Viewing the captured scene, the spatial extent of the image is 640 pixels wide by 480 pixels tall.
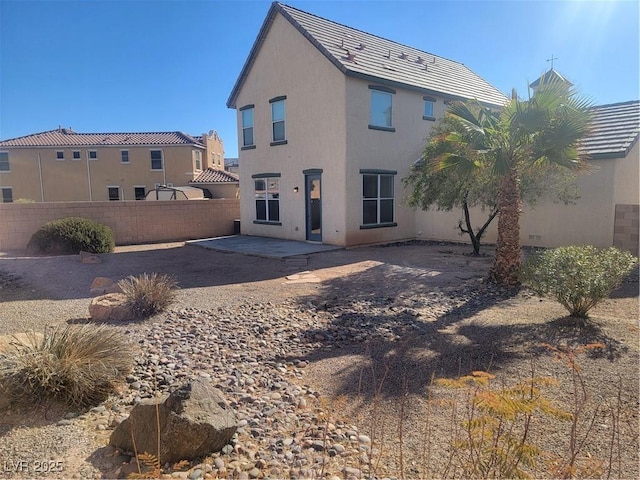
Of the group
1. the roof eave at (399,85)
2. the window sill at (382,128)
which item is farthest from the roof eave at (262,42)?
the window sill at (382,128)

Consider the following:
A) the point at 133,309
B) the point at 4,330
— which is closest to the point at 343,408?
the point at 133,309

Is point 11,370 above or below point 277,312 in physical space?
above

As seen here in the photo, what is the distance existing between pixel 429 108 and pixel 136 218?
43.5ft

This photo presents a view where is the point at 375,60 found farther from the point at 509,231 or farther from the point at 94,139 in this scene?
the point at 94,139

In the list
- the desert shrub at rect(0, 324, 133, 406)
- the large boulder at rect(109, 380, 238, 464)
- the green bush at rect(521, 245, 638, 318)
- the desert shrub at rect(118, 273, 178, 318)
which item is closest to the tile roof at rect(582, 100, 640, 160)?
the green bush at rect(521, 245, 638, 318)

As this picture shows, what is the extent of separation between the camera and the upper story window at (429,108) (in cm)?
1770

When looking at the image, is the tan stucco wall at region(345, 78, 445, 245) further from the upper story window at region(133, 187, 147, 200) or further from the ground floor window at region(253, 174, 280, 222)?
the upper story window at region(133, 187, 147, 200)

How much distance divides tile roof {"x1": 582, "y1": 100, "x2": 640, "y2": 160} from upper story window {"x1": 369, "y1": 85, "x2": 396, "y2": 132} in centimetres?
661

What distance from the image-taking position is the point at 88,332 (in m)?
4.67

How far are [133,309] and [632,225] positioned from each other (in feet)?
44.3

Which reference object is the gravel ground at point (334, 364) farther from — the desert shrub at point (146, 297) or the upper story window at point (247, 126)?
the upper story window at point (247, 126)

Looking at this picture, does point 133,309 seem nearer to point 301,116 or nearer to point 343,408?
point 343,408

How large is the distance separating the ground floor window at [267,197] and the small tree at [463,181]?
627 centimetres

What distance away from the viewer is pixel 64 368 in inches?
159
